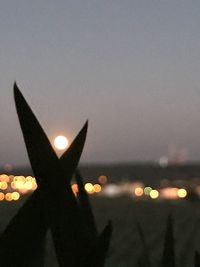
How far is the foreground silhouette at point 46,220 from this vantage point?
2.42 ft

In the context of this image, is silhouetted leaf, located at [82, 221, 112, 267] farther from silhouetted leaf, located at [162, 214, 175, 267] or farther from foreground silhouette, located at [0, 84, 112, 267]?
silhouetted leaf, located at [162, 214, 175, 267]

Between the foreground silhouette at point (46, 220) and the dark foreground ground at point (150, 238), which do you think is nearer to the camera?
the foreground silhouette at point (46, 220)

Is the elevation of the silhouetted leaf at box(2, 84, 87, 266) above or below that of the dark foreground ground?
above

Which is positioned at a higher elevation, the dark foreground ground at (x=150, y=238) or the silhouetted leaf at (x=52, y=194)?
the silhouetted leaf at (x=52, y=194)

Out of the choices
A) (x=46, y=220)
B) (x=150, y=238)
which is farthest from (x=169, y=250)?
(x=150, y=238)

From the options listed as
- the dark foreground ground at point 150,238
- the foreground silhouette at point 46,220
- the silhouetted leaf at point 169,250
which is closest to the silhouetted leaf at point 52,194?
the foreground silhouette at point 46,220

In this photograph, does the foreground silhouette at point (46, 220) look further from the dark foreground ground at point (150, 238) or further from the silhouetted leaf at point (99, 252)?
the dark foreground ground at point (150, 238)

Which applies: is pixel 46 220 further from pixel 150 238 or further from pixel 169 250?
pixel 150 238

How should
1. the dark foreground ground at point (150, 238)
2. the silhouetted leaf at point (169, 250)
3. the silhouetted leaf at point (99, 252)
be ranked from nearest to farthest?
the silhouetted leaf at point (99, 252), the silhouetted leaf at point (169, 250), the dark foreground ground at point (150, 238)

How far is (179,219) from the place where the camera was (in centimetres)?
3388

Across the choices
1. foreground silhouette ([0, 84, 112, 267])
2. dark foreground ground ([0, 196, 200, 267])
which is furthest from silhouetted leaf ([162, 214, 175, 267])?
dark foreground ground ([0, 196, 200, 267])

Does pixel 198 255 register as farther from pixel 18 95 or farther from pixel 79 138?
pixel 18 95

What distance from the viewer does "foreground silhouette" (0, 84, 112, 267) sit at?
2.42 ft

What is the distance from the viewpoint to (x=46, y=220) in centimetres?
78
